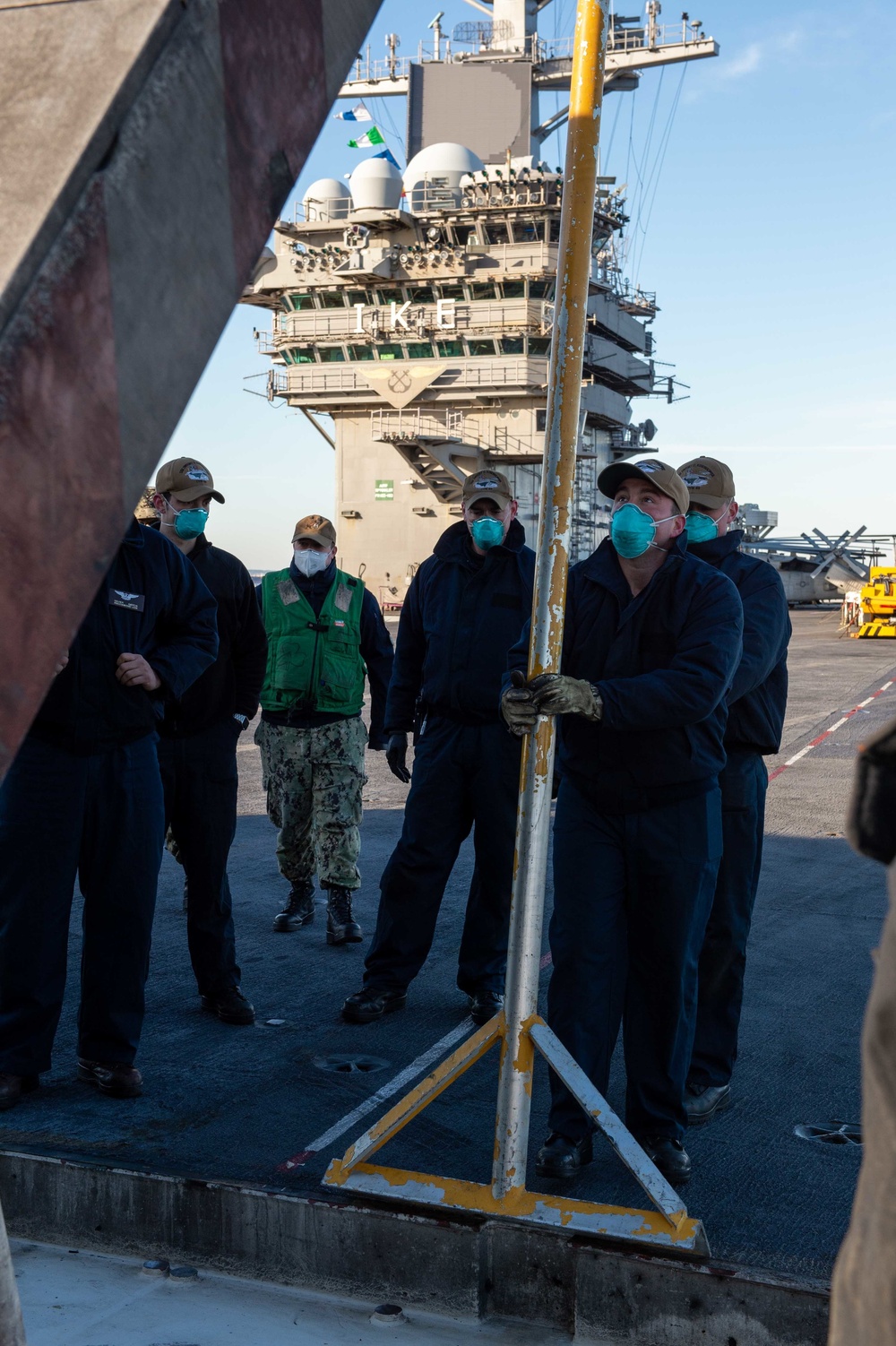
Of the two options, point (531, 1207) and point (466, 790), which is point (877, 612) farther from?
point (531, 1207)

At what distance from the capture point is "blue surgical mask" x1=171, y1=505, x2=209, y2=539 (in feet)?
18.2

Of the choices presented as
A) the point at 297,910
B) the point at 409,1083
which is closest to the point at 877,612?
the point at 297,910

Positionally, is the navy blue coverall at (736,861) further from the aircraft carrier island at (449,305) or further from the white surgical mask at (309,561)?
the aircraft carrier island at (449,305)

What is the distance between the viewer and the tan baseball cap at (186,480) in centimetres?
551

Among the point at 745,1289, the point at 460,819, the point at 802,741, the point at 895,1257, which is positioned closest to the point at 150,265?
the point at 895,1257

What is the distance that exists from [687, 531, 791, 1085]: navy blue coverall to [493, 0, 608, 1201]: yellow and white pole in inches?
54.3

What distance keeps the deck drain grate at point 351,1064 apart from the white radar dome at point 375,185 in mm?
42716

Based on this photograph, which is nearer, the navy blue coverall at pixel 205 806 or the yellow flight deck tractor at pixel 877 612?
the navy blue coverall at pixel 205 806

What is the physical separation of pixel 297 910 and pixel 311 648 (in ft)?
4.66

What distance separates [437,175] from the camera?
44.4 meters

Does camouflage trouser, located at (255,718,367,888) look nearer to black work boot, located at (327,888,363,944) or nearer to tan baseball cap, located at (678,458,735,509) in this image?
black work boot, located at (327,888,363,944)

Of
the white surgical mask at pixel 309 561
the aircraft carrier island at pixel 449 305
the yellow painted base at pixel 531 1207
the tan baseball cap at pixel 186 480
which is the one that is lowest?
the yellow painted base at pixel 531 1207

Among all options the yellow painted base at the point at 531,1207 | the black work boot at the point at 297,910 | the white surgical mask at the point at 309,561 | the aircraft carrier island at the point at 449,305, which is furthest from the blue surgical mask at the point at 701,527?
the aircraft carrier island at the point at 449,305

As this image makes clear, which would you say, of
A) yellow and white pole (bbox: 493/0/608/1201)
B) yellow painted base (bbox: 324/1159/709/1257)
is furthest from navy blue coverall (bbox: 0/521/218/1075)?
yellow and white pole (bbox: 493/0/608/1201)
